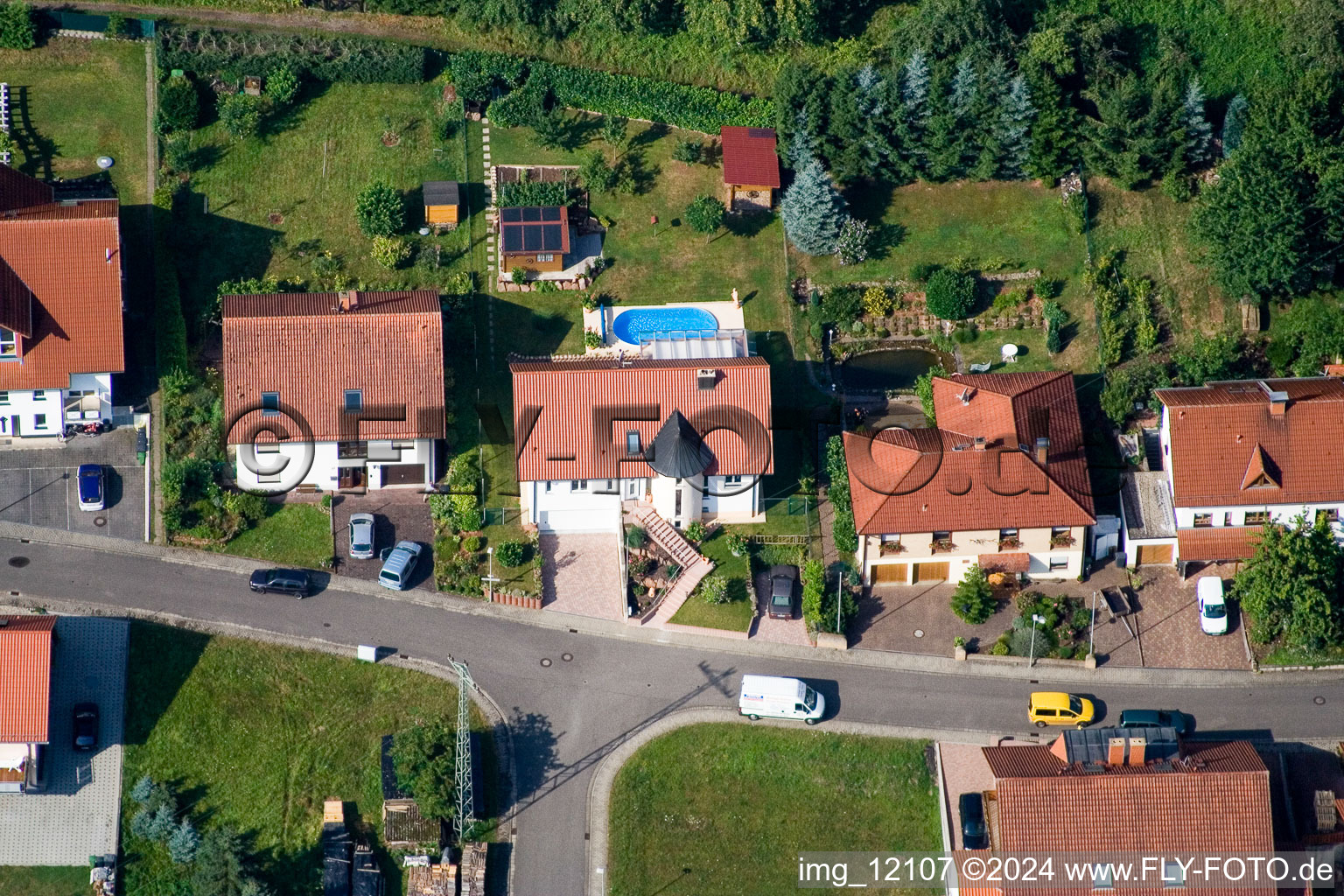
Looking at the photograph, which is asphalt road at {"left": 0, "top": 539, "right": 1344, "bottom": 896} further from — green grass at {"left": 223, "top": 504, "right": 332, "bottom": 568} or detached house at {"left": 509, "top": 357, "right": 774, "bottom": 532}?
detached house at {"left": 509, "top": 357, "right": 774, "bottom": 532}

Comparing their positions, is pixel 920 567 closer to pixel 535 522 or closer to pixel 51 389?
pixel 535 522

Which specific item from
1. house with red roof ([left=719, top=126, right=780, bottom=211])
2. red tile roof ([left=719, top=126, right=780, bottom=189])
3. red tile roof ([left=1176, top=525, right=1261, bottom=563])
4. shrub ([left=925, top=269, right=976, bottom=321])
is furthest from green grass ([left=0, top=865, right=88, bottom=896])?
red tile roof ([left=1176, top=525, right=1261, bottom=563])

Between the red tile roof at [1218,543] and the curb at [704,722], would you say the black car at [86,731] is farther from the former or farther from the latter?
the red tile roof at [1218,543]

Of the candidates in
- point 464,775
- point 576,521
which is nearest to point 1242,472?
point 576,521

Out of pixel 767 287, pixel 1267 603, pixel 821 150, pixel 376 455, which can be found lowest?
pixel 1267 603

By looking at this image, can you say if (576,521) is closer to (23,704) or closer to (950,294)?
(950,294)

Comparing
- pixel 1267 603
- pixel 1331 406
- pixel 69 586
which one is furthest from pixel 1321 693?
pixel 69 586
